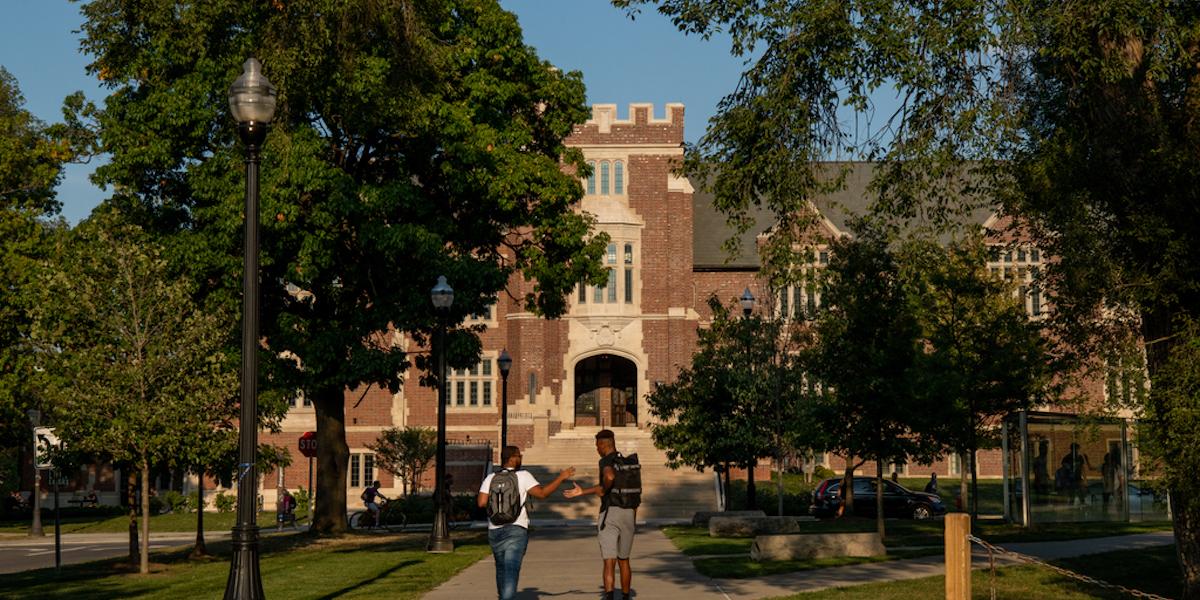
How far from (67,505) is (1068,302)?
169 feet

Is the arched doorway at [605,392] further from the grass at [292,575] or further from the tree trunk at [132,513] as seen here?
the tree trunk at [132,513]

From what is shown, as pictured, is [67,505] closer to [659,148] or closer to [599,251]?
[659,148]

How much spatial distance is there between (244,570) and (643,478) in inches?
1401

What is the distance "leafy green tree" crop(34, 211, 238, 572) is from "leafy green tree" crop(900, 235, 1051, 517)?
53.8 feet

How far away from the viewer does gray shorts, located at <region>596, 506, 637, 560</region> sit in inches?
535

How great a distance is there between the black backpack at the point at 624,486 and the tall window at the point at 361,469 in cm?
4277

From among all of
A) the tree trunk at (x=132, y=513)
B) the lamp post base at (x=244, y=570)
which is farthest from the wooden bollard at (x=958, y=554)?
the tree trunk at (x=132, y=513)

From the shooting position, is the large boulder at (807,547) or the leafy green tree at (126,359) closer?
the large boulder at (807,547)

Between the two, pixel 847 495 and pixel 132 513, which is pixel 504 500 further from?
pixel 847 495

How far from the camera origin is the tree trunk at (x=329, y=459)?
96.9ft

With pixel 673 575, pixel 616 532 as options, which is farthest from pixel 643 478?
pixel 616 532

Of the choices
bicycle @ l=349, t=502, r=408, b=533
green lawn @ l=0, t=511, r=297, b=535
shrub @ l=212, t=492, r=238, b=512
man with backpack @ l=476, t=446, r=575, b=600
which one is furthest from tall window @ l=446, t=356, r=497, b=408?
man with backpack @ l=476, t=446, r=575, b=600

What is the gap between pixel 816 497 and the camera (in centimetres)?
4006

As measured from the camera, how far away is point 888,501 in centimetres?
4012
